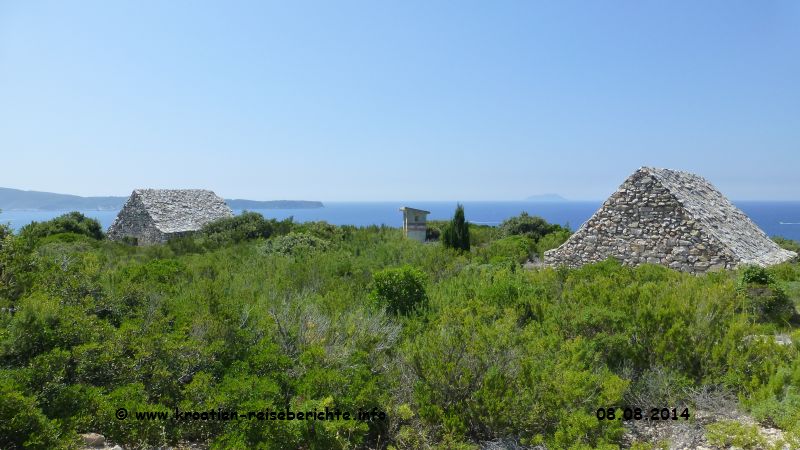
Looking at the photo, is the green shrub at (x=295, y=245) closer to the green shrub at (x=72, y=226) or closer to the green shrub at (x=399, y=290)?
the green shrub at (x=399, y=290)

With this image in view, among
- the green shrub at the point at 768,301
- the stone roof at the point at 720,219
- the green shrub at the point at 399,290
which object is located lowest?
the green shrub at the point at 768,301

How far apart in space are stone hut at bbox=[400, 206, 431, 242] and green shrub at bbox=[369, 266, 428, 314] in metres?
13.6

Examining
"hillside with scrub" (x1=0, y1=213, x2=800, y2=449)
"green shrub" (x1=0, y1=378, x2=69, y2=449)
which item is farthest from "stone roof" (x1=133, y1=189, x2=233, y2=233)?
"green shrub" (x1=0, y1=378, x2=69, y2=449)

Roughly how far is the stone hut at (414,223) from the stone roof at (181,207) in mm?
12801

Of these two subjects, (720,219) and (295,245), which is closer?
(720,219)

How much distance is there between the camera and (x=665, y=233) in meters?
13.9

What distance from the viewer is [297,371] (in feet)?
15.8

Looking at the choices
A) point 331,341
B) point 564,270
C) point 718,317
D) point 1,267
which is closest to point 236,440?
point 331,341

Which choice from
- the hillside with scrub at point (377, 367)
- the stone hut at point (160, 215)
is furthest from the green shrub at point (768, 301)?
the stone hut at point (160, 215)

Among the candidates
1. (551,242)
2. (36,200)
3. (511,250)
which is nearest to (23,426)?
(511,250)

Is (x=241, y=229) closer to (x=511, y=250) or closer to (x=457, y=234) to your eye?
(x=457, y=234)

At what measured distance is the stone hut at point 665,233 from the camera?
13.2 metres

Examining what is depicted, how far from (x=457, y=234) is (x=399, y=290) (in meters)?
11.3

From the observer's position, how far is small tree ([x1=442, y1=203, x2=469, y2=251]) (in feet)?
63.0
